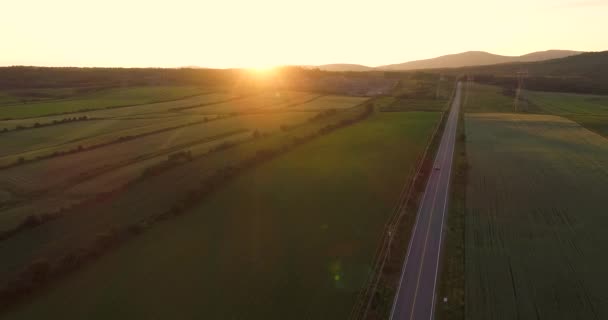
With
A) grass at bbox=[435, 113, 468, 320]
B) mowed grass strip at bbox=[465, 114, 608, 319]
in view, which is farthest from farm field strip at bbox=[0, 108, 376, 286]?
mowed grass strip at bbox=[465, 114, 608, 319]

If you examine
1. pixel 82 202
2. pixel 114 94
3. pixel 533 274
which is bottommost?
pixel 533 274

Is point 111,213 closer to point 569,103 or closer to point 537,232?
point 537,232

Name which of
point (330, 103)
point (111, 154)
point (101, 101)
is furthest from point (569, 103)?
point (101, 101)

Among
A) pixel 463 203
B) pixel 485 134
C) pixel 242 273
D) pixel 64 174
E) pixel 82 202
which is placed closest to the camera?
pixel 242 273

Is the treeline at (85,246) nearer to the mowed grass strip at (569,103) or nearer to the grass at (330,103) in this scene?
the grass at (330,103)

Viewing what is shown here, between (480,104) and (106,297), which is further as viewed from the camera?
(480,104)

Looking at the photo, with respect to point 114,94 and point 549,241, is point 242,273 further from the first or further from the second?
point 114,94

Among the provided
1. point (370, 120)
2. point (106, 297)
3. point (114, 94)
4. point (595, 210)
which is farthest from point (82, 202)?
point (114, 94)

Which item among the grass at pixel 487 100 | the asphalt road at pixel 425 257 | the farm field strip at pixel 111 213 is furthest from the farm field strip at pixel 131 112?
the grass at pixel 487 100

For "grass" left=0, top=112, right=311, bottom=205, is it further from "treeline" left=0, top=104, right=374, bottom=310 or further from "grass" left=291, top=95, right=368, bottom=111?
"grass" left=291, top=95, right=368, bottom=111
